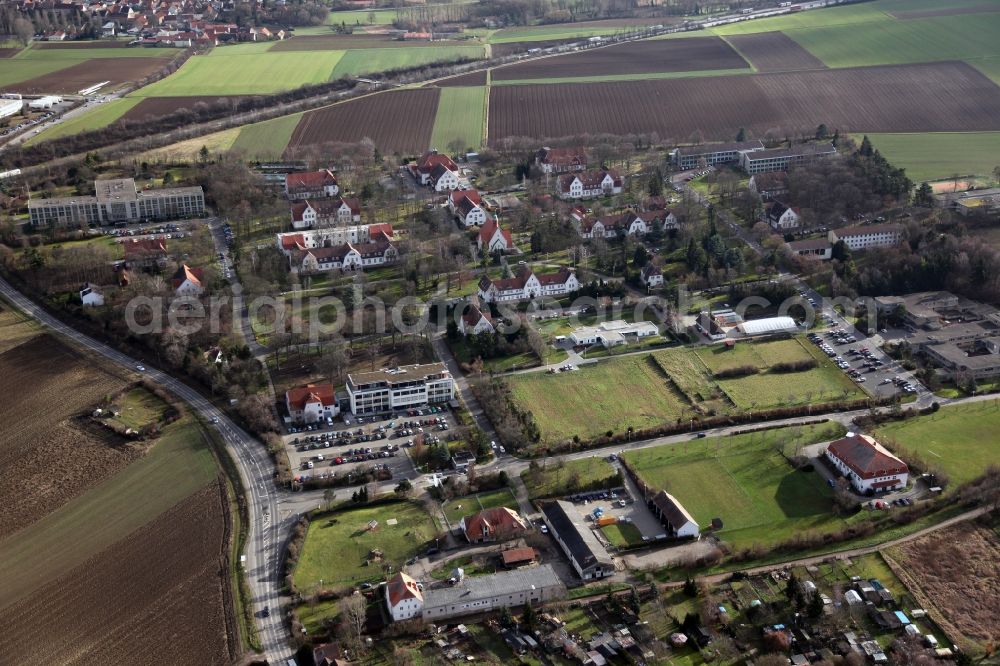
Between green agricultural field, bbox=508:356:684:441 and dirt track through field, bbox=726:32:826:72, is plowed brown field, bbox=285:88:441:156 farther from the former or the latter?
green agricultural field, bbox=508:356:684:441

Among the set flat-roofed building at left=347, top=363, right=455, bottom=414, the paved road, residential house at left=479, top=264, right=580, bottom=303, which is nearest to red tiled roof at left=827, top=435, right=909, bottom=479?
flat-roofed building at left=347, top=363, right=455, bottom=414

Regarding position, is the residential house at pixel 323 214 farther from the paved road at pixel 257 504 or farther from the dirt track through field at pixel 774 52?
the dirt track through field at pixel 774 52

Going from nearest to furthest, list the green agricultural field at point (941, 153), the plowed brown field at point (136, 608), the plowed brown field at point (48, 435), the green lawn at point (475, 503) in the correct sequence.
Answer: the plowed brown field at point (136, 608) < the green lawn at point (475, 503) < the plowed brown field at point (48, 435) < the green agricultural field at point (941, 153)

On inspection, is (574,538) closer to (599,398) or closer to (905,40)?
(599,398)

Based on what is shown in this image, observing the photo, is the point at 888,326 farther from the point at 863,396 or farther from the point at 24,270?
the point at 24,270

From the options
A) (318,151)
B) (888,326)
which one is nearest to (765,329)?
(888,326)

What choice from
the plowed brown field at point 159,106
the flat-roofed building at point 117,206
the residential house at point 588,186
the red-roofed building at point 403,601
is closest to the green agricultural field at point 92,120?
the plowed brown field at point 159,106
